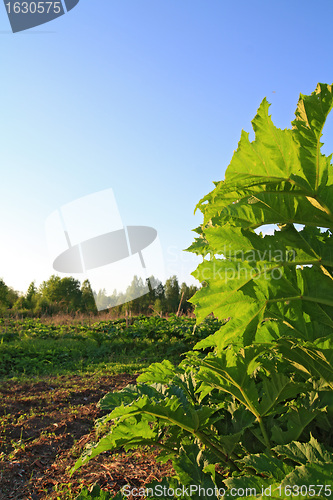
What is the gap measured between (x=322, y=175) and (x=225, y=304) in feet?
1.75

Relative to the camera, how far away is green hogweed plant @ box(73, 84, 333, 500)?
44.7 inches

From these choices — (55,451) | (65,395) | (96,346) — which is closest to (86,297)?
(96,346)

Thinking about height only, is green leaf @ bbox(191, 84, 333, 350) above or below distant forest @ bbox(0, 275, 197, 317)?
below

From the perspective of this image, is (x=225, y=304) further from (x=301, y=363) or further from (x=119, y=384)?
(x=119, y=384)

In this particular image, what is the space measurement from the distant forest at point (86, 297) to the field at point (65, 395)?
549 inches

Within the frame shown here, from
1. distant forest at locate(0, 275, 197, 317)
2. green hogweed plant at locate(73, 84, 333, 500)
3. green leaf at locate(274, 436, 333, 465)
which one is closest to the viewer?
green leaf at locate(274, 436, 333, 465)

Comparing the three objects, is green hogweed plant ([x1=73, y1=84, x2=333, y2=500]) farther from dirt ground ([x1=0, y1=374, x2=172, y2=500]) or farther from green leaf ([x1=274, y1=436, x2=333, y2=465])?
dirt ground ([x1=0, y1=374, x2=172, y2=500])

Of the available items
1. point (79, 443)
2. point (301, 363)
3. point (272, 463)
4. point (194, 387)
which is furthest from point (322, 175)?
point (79, 443)

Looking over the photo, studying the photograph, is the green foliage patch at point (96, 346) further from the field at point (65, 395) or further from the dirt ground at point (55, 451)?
the dirt ground at point (55, 451)

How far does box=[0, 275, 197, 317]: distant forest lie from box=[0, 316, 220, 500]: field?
45.8ft

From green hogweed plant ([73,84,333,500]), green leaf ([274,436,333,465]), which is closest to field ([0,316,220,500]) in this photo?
green hogweed plant ([73,84,333,500])

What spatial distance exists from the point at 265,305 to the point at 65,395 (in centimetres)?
464

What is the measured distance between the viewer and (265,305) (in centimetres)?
121

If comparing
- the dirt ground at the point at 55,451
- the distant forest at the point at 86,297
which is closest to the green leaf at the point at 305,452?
the dirt ground at the point at 55,451
